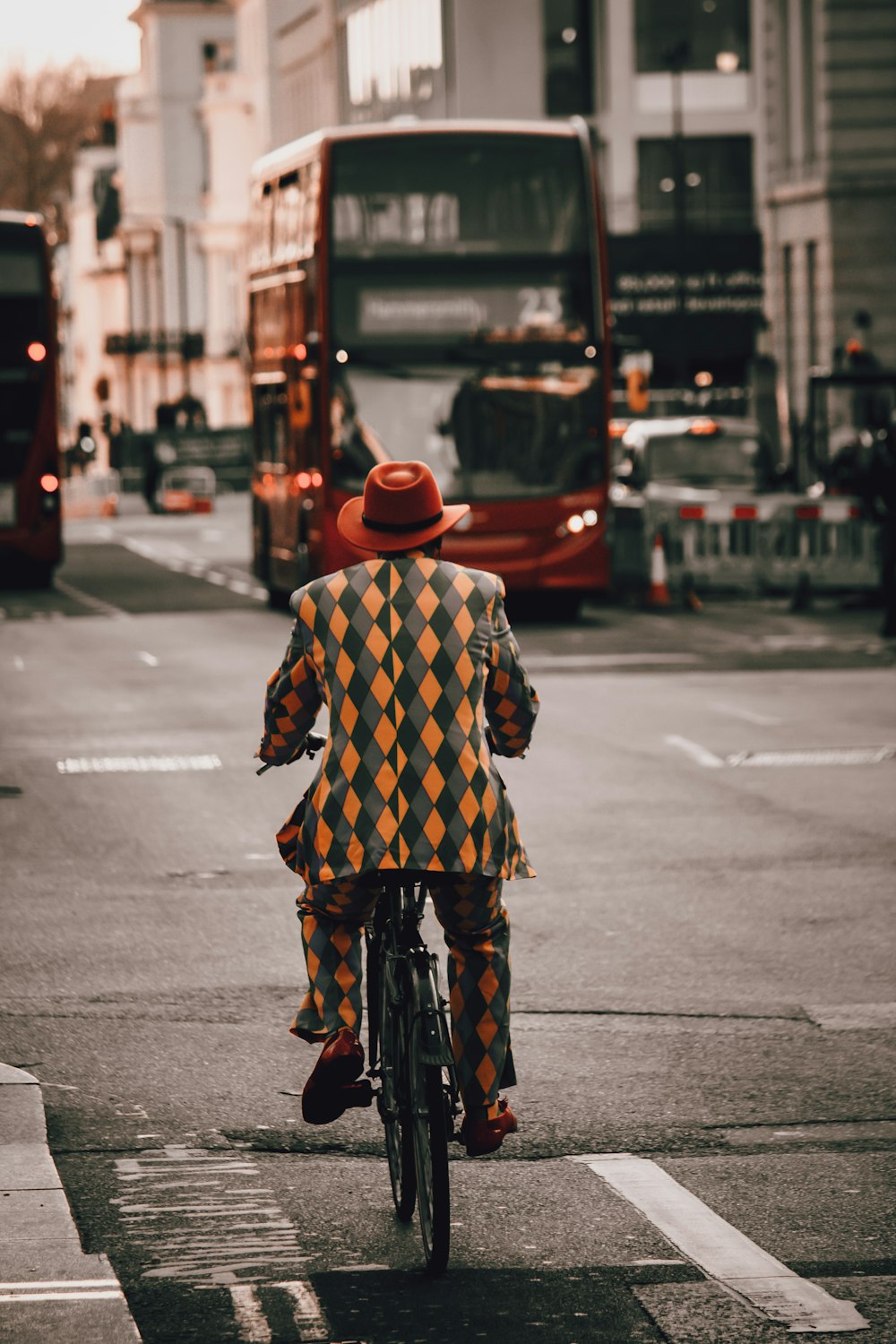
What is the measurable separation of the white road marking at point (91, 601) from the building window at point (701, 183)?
89.6ft

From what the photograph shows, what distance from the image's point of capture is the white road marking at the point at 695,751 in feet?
46.8

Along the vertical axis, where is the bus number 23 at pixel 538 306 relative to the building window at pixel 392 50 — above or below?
below

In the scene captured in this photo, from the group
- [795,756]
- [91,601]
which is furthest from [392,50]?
[795,756]

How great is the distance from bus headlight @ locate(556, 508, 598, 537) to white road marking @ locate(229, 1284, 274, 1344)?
19.6 meters

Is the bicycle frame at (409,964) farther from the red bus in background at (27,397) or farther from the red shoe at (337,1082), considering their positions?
the red bus in background at (27,397)

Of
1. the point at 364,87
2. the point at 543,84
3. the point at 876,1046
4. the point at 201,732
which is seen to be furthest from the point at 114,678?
the point at 364,87

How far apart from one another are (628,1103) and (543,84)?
175 feet

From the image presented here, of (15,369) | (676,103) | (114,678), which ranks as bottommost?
(114,678)

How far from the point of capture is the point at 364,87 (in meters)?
65.0

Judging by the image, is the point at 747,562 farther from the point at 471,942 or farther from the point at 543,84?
the point at 543,84

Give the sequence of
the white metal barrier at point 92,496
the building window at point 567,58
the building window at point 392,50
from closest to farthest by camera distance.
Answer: the building window at point 567,58 < the building window at point 392,50 < the white metal barrier at point 92,496

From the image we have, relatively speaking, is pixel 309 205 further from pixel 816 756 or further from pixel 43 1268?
pixel 43 1268

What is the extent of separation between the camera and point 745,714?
16.7 m

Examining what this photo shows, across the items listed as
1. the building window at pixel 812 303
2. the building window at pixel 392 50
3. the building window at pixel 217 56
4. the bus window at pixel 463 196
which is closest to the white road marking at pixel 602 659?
the bus window at pixel 463 196
